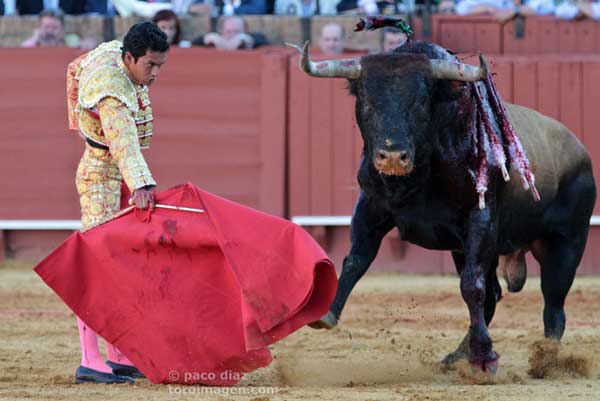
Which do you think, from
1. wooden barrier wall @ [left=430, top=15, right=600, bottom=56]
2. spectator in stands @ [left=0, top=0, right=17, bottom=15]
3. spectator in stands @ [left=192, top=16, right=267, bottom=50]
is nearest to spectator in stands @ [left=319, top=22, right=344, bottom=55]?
spectator in stands @ [left=192, top=16, right=267, bottom=50]

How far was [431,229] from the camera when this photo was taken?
218 inches

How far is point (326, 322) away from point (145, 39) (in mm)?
1264

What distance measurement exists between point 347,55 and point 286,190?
105 centimetres

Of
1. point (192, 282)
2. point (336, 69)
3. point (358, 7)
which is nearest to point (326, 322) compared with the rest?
point (192, 282)

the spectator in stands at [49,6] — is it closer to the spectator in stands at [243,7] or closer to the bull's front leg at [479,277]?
the spectator in stands at [243,7]

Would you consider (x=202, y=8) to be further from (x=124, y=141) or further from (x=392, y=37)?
(x=124, y=141)

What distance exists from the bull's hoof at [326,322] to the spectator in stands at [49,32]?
512 cm

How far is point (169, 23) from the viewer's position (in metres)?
9.55

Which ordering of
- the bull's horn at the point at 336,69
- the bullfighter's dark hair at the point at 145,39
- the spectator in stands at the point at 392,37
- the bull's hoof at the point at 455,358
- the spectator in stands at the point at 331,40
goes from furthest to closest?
the spectator in stands at the point at 331,40 < the spectator in stands at the point at 392,37 < the bull's hoof at the point at 455,358 < the bull's horn at the point at 336,69 < the bullfighter's dark hair at the point at 145,39

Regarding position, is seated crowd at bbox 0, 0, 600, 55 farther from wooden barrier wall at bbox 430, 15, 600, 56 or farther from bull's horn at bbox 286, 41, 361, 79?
bull's horn at bbox 286, 41, 361, 79

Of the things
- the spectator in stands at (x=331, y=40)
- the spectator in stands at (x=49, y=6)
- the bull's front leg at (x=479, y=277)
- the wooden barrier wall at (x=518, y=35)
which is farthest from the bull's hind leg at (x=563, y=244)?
the spectator in stands at (x=49, y=6)

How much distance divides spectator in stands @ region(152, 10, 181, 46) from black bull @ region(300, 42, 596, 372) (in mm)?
3850

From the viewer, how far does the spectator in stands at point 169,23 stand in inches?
372

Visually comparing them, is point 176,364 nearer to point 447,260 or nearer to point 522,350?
point 522,350
